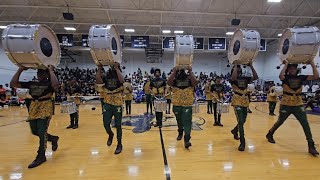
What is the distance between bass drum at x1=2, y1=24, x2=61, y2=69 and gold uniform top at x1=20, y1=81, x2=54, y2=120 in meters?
0.30

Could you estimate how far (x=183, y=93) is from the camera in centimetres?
427

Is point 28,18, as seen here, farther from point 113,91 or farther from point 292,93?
point 292,93

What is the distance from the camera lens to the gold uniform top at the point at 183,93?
426 cm

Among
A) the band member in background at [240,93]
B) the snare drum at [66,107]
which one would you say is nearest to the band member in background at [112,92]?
the snare drum at [66,107]

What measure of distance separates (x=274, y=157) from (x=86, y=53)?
65.8 feet

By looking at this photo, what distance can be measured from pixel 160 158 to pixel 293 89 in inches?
109

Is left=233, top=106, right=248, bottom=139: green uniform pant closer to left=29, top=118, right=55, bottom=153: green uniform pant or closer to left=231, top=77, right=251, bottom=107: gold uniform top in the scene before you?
left=231, top=77, right=251, bottom=107: gold uniform top

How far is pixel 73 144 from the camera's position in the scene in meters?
4.66

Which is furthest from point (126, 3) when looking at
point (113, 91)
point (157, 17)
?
point (113, 91)

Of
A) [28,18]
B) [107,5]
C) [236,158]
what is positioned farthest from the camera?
[28,18]

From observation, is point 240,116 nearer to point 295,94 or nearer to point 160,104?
point 295,94

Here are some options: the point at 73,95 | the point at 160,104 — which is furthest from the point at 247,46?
the point at 73,95

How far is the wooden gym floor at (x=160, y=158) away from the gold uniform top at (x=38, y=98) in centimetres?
83

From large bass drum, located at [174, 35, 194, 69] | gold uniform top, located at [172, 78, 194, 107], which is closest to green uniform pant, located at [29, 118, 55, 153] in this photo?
gold uniform top, located at [172, 78, 194, 107]
